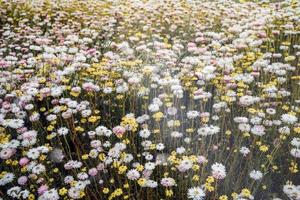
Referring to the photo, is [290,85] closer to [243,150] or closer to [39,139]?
[243,150]

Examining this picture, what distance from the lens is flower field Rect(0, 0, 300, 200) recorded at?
336 centimetres

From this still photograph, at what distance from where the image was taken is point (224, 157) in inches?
148

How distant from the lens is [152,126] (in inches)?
164

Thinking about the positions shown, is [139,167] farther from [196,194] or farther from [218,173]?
[218,173]

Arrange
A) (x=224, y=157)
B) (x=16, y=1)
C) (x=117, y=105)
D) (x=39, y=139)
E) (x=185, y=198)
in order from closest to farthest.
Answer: (x=185, y=198)
(x=224, y=157)
(x=39, y=139)
(x=117, y=105)
(x=16, y=1)

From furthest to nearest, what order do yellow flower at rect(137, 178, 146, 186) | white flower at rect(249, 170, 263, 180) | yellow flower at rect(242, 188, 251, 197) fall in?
white flower at rect(249, 170, 263, 180) < yellow flower at rect(137, 178, 146, 186) < yellow flower at rect(242, 188, 251, 197)

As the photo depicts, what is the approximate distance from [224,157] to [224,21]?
3602mm

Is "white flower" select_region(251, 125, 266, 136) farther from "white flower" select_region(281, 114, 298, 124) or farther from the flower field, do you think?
"white flower" select_region(281, 114, 298, 124)

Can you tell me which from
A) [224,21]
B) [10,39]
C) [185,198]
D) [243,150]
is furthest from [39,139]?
[224,21]

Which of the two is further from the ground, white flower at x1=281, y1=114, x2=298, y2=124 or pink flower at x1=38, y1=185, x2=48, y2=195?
white flower at x1=281, y1=114, x2=298, y2=124

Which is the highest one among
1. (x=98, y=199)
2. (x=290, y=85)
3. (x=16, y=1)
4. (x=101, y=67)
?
(x=16, y=1)

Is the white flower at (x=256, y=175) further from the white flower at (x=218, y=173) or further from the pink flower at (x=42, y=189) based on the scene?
the pink flower at (x=42, y=189)

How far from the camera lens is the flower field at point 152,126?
3355 millimetres

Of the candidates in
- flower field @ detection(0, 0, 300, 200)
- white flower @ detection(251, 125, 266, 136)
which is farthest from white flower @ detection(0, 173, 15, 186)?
white flower @ detection(251, 125, 266, 136)
